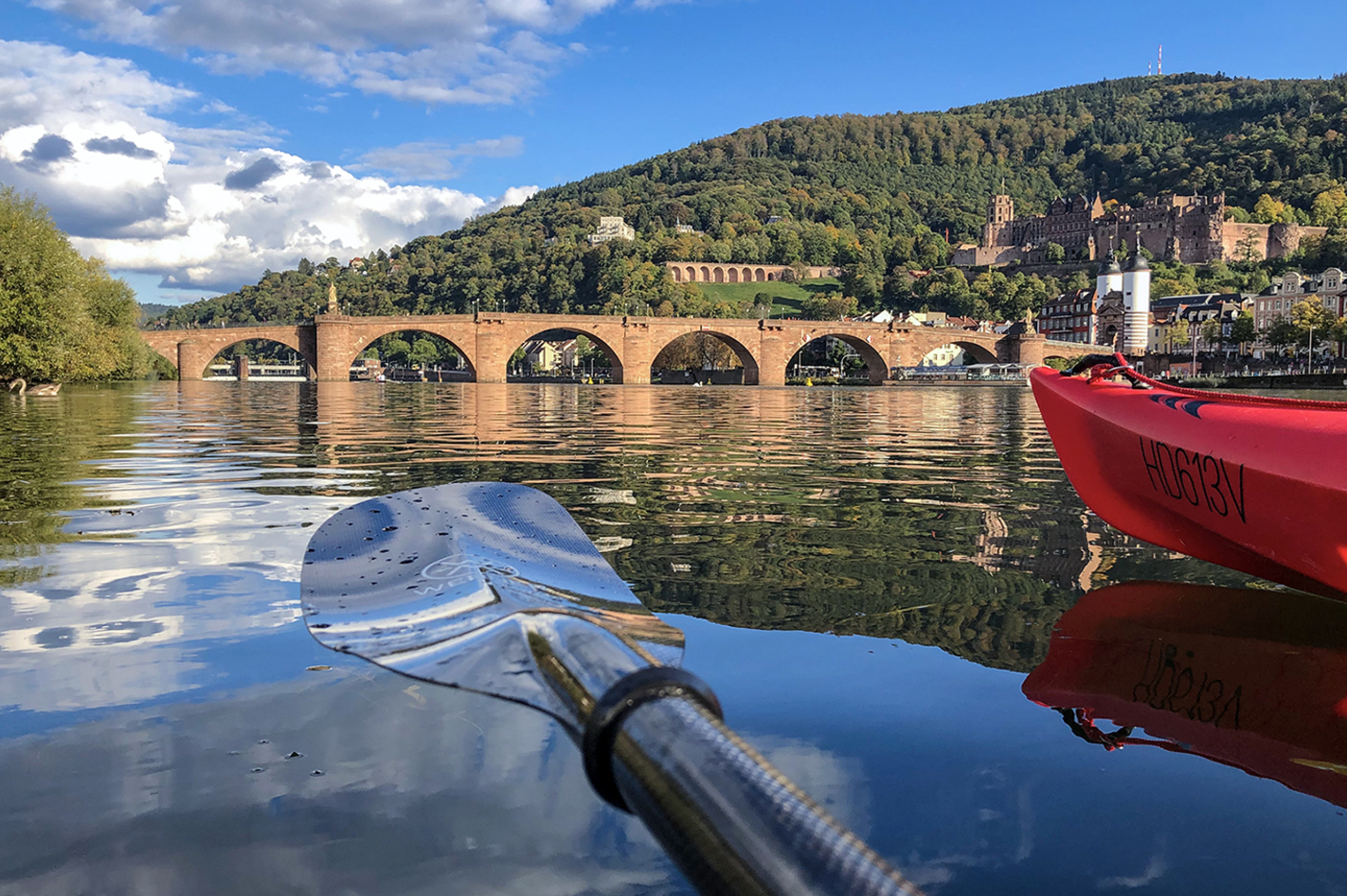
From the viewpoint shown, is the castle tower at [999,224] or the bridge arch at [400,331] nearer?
the bridge arch at [400,331]

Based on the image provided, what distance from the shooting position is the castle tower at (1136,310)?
80.9m

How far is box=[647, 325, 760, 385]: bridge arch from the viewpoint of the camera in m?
68.3

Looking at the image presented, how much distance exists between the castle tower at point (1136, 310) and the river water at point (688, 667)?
278 feet

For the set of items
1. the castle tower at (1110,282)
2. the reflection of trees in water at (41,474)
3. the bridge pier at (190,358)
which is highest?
the castle tower at (1110,282)

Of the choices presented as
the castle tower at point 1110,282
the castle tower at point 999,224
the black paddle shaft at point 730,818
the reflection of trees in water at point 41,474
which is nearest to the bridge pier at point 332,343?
the reflection of trees in water at point 41,474

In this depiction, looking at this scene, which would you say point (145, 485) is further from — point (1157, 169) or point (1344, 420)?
point (1157, 169)

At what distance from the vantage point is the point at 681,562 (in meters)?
4.34

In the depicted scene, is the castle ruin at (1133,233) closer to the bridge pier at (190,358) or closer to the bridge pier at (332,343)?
the bridge pier at (332,343)

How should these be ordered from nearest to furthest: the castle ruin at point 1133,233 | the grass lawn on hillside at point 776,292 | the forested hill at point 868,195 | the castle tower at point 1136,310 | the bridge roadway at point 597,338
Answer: the bridge roadway at point 597,338
the castle tower at point 1136,310
the castle ruin at point 1133,233
the forested hill at point 868,195
the grass lawn on hillside at point 776,292

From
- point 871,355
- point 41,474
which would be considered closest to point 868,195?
point 871,355

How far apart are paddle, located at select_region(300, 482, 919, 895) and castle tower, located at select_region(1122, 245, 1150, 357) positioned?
87033 mm

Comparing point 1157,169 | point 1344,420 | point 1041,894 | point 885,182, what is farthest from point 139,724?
point 885,182

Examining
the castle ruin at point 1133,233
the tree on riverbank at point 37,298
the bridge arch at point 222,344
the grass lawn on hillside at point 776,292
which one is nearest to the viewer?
the tree on riverbank at point 37,298

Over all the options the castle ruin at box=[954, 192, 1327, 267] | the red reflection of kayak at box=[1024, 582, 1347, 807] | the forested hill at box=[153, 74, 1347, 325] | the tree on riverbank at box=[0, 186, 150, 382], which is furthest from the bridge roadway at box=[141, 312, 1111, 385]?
the red reflection of kayak at box=[1024, 582, 1347, 807]
